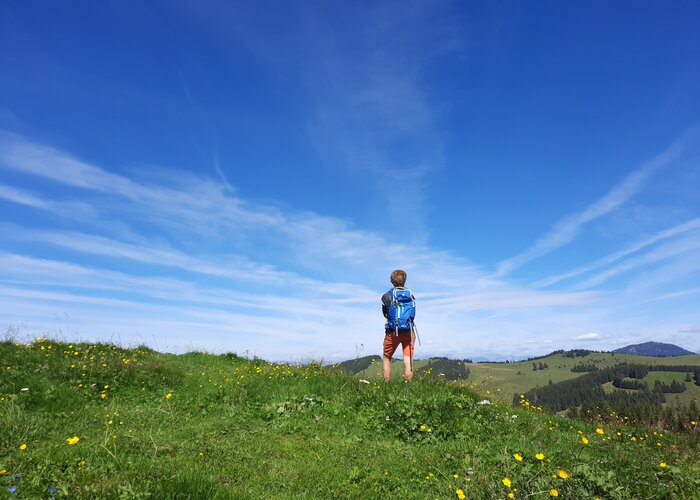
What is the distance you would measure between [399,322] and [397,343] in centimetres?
89

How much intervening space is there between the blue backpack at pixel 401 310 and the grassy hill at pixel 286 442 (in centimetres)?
169

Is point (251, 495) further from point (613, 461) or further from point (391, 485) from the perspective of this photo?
point (613, 461)

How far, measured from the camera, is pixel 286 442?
7941mm

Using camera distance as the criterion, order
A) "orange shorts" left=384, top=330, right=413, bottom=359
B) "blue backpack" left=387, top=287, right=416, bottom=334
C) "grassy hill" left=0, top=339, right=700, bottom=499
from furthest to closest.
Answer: "orange shorts" left=384, top=330, right=413, bottom=359 < "blue backpack" left=387, top=287, right=416, bottom=334 < "grassy hill" left=0, top=339, right=700, bottom=499

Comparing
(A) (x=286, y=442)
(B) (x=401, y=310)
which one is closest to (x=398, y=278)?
(B) (x=401, y=310)

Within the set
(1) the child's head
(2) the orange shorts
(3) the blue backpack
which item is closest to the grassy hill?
(2) the orange shorts

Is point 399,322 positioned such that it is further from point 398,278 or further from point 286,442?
point 286,442

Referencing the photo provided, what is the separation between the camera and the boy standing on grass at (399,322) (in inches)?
487

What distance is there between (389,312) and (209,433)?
6179mm

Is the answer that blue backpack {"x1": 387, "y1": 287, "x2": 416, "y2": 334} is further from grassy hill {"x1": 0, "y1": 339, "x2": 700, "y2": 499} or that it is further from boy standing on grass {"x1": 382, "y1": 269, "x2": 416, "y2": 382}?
grassy hill {"x1": 0, "y1": 339, "x2": 700, "y2": 499}

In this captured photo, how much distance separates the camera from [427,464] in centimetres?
678

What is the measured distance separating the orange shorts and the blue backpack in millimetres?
298

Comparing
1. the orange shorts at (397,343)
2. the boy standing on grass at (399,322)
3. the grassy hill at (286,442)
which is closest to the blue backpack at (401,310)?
the boy standing on grass at (399,322)

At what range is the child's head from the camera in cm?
1274
